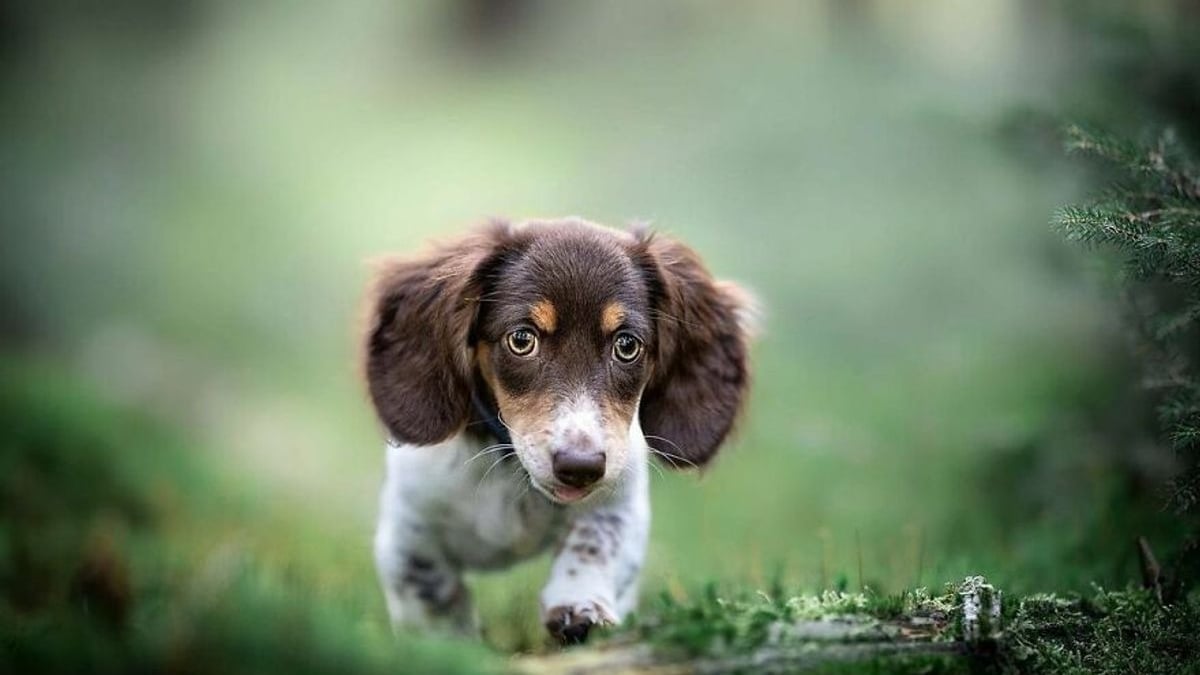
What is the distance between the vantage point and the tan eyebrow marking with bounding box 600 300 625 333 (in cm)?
382

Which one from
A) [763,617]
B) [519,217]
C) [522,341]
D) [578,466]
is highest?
[519,217]

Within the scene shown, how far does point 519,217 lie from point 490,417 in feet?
21.4

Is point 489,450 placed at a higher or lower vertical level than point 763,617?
higher

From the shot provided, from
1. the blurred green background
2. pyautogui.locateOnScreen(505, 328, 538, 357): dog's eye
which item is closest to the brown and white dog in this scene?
pyautogui.locateOnScreen(505, 328, 538, 357): dog's eye

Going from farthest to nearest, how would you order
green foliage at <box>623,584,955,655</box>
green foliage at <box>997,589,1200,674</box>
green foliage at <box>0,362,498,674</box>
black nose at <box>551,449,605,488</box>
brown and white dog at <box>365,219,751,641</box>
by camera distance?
brown and white dog at <box>365,219,751,641</box>
black nose at <box>551,449,605,488</box>
green foliage at <box>997,589,1200,674</box>
green foliage at <box>623,584,955,655</box>
green foliage at <box>0,362,498,674</box>

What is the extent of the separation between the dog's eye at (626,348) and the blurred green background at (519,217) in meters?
0.73

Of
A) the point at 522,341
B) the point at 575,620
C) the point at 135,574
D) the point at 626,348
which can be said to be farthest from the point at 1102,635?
the point at 135,574

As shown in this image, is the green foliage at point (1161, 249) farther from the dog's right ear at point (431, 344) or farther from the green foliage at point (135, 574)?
the green foliage at point (135, 574)

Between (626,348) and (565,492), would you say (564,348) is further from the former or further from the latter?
(565,492)

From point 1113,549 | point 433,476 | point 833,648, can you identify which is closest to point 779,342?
point 1113,549

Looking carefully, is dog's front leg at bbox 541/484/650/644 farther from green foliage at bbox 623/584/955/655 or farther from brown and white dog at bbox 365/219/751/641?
green foliage at bbox 623/584/955/655

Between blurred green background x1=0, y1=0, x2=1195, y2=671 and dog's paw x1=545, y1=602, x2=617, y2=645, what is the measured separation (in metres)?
0.43

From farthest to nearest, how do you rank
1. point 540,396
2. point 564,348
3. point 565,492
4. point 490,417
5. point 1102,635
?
point 490,417 < point 564,348 < point 540,396 < point 565,492 < point 1102,635

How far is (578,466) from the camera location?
136 inches
